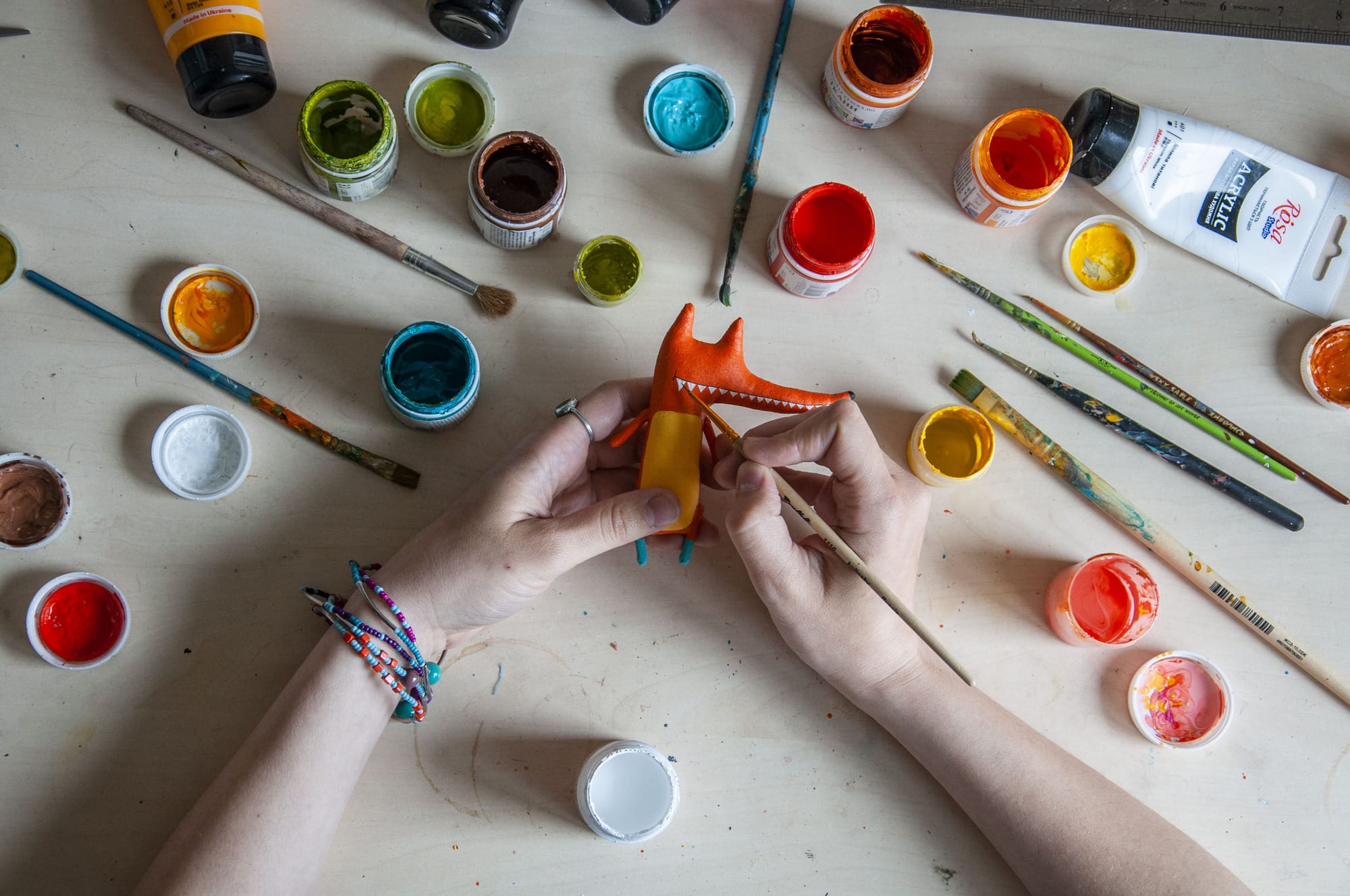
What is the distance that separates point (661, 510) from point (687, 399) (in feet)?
0.59

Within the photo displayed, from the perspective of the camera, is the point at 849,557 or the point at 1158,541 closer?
the point at 849,557

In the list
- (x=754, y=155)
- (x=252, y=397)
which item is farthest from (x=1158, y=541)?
(x=252, y=397)

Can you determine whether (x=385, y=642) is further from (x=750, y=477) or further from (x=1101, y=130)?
(x=1101, y=130)

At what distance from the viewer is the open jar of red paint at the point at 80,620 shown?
1275 millimetres

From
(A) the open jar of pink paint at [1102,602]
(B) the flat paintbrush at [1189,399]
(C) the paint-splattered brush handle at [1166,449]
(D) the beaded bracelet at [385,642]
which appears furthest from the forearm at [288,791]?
(B) the flat paintbrush at [1189,399]

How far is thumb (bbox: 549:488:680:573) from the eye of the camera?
46.3 inches

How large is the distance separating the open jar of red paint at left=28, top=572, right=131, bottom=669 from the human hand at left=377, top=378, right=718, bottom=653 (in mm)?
443

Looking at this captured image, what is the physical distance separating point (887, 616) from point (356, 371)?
3.19ft

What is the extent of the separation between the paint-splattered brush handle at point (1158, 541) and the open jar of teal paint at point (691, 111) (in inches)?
24.8

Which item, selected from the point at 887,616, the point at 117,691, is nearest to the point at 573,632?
the point at 887,616

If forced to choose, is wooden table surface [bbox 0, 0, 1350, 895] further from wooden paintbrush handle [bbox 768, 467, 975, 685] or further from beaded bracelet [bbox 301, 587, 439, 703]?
wooden paintbrush handle [bbox 768, 467, 975, 685]

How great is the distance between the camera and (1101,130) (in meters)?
1.45

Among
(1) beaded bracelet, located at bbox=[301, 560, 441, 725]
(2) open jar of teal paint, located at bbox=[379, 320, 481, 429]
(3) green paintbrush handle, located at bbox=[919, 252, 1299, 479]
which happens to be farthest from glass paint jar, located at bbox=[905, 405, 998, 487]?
(1) beaded bracelet, located at bbox=[301, 560, 441, 725]

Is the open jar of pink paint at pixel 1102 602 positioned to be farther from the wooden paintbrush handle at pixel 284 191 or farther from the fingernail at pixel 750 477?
the wooden paintbrush handle at pixel 284 191
